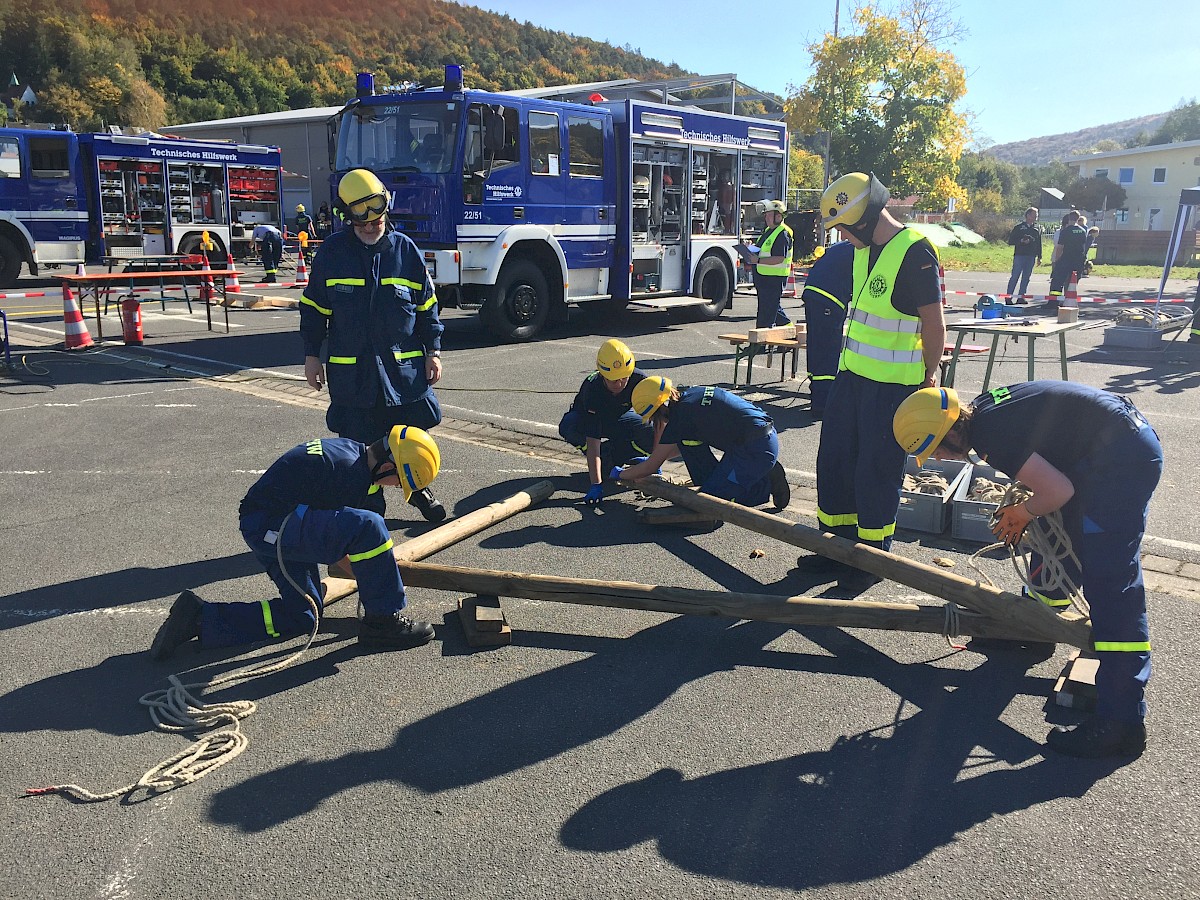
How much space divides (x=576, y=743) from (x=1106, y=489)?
211cm

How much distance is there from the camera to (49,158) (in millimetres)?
19094

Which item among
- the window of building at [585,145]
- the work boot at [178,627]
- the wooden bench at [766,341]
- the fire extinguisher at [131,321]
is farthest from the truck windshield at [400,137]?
the work boot at [178,627]

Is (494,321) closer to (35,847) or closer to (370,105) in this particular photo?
(370,105)

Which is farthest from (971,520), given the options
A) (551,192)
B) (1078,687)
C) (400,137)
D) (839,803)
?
(400,137)

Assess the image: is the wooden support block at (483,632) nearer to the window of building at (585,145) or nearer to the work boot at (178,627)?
the work boot at (178,627)

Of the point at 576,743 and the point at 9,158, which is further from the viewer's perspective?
the point at 9,158

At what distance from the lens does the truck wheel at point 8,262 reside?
18.5 m

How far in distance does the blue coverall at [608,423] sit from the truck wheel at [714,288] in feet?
30.9

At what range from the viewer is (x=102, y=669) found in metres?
3.94

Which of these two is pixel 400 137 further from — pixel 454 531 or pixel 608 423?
pixel 454 531

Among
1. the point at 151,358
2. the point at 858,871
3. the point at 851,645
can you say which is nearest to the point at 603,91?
the point at 151,358

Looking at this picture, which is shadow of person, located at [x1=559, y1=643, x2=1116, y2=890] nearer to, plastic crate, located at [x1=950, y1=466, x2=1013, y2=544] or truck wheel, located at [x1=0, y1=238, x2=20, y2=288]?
plastic crate, located at [x1=950, y1=466, x2=1013, y2=544]

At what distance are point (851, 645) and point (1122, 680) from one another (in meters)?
1.16

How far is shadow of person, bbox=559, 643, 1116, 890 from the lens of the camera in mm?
2822
